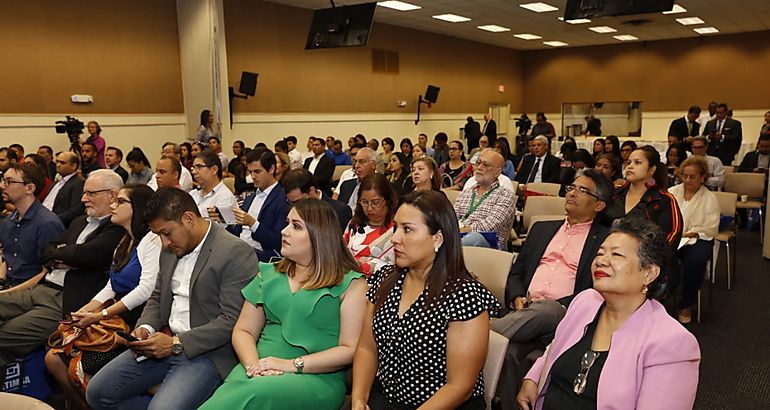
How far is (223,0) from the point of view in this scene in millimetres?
10781

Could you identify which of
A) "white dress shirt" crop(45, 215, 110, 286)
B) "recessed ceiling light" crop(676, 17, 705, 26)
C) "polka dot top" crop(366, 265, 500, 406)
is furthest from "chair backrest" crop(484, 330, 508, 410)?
"recessed ceiling light" crop(676, 17, 705, 26)

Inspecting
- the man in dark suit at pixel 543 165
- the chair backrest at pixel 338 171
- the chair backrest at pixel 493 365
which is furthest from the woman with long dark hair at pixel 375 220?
the chair backrest at pixel 338 171

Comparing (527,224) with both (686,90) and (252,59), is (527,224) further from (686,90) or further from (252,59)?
(686,90)

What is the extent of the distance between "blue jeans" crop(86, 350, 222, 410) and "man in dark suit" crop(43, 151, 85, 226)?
2823mm

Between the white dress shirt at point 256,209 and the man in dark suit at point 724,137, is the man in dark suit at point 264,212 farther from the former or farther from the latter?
the man in dark suit at point 724,137

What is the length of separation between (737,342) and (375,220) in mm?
2737

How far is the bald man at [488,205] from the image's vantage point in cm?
432

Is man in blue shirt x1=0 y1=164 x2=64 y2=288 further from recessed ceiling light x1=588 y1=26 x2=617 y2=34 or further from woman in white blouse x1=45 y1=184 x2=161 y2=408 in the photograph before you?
→ recessed ceiling light x1=588 y1=26 x2=617 y2=34

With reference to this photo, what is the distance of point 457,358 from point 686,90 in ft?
57.1

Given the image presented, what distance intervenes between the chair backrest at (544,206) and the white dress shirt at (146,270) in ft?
10.4

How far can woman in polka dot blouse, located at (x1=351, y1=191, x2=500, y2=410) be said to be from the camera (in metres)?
1.97

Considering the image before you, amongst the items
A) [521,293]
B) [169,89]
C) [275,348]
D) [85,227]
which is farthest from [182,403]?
[169,89]

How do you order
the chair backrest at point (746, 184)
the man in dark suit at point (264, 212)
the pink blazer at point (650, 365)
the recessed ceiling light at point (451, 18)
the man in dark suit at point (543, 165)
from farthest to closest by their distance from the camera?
the recessed ceiling light at point (451, 18)
the man in dark suit at point (543, 165)
the chair backrest at point (746, 184)
the man in dark suit at point (264, 212)
the pink blazer at point (650, 365)

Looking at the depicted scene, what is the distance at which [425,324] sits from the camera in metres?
2.02
